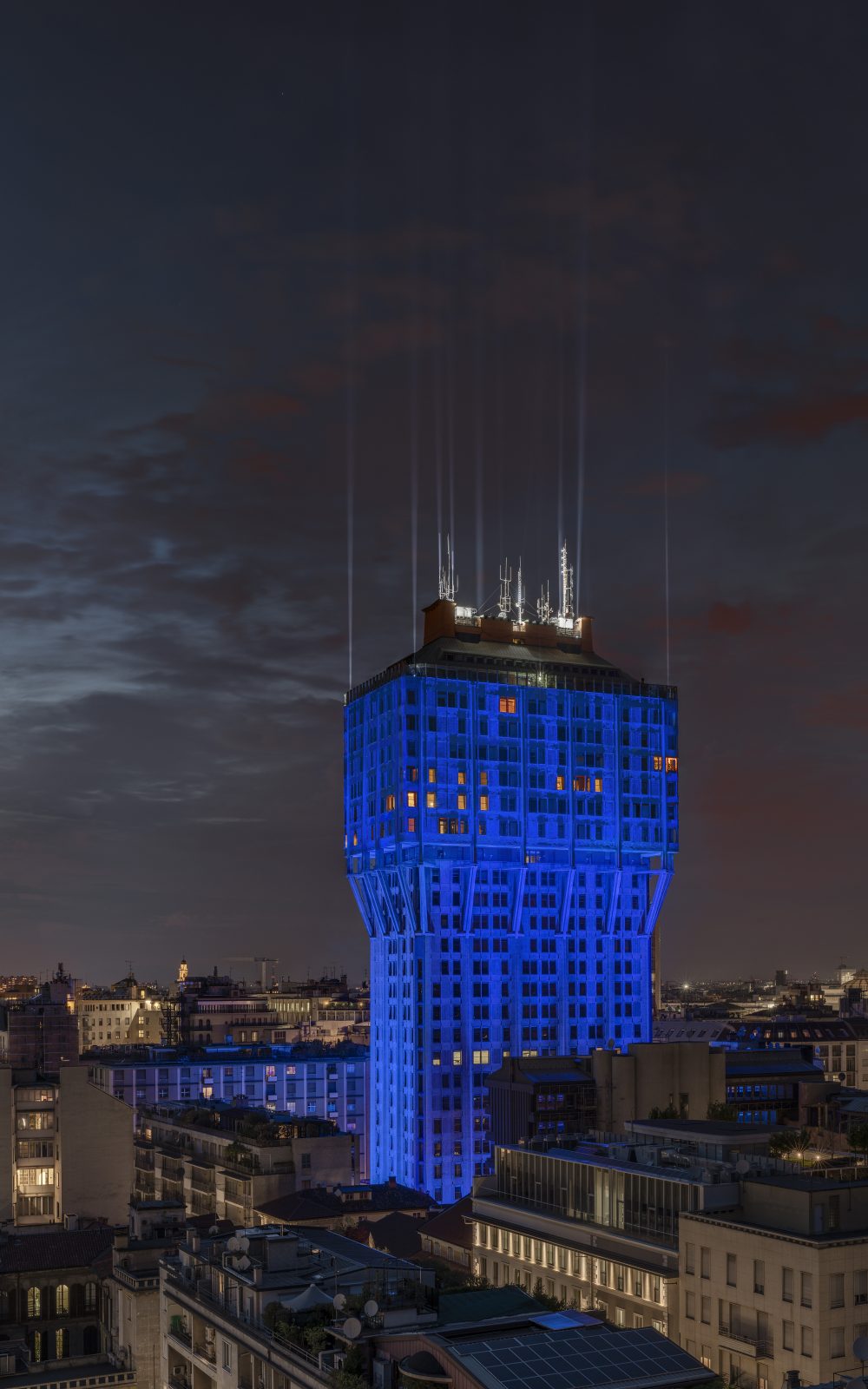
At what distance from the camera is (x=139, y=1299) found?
299 feet

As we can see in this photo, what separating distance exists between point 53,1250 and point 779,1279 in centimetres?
5935

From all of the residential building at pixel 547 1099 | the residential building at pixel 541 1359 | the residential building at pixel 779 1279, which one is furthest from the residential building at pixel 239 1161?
the residential building at pixel 541 1359

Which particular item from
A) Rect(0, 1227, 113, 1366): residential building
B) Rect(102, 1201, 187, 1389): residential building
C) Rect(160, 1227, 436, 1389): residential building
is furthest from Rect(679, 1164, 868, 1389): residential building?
Rect(0, 1227, 113, 1366): residential building

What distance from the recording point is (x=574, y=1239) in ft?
365

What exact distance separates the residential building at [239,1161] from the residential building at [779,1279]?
179 ft

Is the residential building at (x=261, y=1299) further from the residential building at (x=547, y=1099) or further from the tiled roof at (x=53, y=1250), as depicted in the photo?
the residential building at (x=547, y=1099)

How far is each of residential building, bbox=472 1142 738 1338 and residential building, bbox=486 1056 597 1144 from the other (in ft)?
133

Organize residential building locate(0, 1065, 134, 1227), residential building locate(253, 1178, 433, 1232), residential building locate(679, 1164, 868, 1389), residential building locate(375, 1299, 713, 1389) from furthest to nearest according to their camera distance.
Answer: residential building locate(0, 1065, 134, 1227), residential building locate(253, 1178, 433, 1232), residential building locate(679, 1164, 868, 1389), residential building locate(375, 1299, 713, 1389)

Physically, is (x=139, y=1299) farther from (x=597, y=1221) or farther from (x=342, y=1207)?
(x=342, y=1207)

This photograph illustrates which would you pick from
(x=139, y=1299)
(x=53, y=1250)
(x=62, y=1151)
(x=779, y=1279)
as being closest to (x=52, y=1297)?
(x=53, y=1250)

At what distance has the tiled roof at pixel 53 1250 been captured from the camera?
11569cm

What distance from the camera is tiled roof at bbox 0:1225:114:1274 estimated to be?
4555 inches

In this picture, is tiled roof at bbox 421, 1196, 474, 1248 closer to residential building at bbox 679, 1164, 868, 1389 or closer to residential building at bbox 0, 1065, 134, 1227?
residential building at bbox 0, 1065, 134, 1227

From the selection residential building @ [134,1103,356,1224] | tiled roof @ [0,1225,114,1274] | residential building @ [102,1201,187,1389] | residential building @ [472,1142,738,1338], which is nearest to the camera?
residential building @ [102,1201,187,1389]
